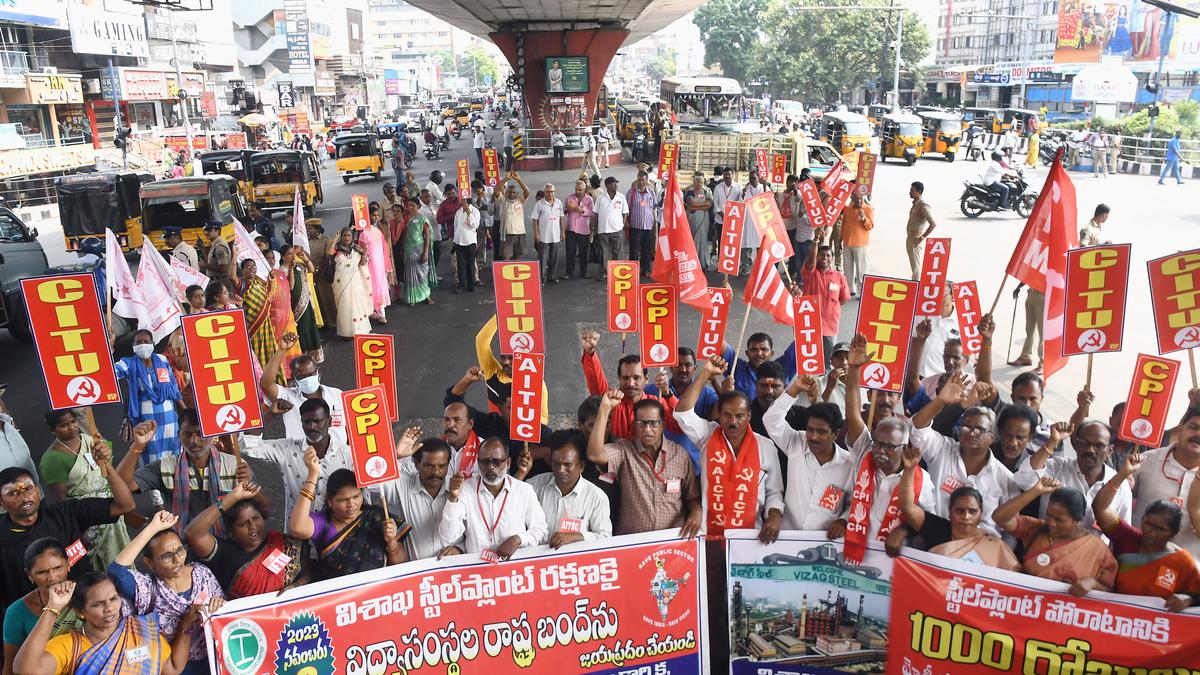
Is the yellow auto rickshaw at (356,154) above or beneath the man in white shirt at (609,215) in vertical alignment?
above

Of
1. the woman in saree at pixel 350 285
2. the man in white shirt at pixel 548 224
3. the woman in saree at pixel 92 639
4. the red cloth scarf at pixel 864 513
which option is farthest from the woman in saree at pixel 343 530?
the man in white shirt at pixel 548 224

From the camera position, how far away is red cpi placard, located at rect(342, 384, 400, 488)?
14.6 ft

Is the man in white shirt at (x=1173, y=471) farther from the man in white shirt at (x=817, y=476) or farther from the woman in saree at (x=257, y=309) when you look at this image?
the woman in saree at (x=257, y=309)

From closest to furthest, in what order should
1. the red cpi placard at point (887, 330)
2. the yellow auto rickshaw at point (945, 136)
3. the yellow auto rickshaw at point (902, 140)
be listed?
the red cpi placard at point (887, 330) < the yellow auto rickshaw at point (902, 140) < the yellow auto rickshaw at point (945, 136)

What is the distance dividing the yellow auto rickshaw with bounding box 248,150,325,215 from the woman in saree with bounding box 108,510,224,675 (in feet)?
63.7

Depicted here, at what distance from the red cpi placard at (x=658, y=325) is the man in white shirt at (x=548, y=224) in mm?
7415

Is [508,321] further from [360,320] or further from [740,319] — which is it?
[740,319]

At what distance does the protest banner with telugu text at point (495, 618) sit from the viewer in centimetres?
405

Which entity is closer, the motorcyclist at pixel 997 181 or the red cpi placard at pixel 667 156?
the red cpi placard at pixel 667 156

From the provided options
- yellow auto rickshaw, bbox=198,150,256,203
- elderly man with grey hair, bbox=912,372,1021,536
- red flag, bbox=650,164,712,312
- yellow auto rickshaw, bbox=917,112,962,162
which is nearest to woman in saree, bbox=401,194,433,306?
red flag, bbox=650,164,712,312

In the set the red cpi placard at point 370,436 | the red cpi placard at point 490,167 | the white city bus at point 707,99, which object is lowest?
the red cpi placard at point 370,436

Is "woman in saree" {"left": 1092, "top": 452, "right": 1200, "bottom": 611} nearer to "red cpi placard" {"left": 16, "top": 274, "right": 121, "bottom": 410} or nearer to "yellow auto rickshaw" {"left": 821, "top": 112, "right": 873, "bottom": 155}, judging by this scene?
"red cpi placard" {"left": 16, "top": 274, "right": 121, "bottom": 410}

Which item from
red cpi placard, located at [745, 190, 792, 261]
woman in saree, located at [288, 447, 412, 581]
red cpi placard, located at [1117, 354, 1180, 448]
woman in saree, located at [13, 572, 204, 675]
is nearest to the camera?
woman in saree, located at [13, 572, 204, 675]

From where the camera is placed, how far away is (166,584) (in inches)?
153
